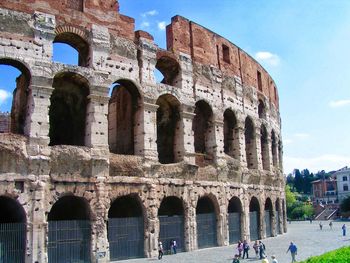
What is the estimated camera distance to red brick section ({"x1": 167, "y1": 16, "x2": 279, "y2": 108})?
18.4 m

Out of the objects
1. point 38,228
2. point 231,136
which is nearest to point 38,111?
point 38,228

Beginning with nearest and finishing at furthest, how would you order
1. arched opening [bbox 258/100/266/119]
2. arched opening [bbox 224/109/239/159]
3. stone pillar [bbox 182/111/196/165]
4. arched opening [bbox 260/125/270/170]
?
1. stone pillar [bbox 182/111/196/165]
2. arched opening [bbox 224/109/239/159]
3. arched opening [bbox 260/125/270/170]
4. arched opening [bbox 258/100/266/119]

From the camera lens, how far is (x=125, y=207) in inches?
664

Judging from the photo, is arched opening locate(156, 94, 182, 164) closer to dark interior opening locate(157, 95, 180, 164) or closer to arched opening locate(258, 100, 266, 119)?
dark interior opening locate(157, 95, 180, 164)

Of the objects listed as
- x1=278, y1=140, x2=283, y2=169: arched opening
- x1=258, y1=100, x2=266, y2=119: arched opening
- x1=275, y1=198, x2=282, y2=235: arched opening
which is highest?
x1=258, y1=100, x2=266, y2=119: arched opening

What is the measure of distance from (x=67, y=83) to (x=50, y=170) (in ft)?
15.0

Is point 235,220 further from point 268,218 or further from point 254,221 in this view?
point 268,218

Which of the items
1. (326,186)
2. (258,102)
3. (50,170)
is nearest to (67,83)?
(50,170)

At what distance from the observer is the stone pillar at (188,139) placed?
17.5 meters

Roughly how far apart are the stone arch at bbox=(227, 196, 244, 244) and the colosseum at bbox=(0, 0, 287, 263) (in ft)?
0.18

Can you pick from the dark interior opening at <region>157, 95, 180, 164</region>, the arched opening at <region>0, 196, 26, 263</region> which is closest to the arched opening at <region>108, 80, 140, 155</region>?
the dark interior opening at <region>157, 95, 180, 164</region>

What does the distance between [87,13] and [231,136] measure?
9689 mm

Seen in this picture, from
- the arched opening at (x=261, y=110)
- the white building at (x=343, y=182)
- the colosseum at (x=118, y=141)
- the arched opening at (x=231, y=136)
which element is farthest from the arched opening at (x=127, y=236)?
the white building at (x=343, y=182)

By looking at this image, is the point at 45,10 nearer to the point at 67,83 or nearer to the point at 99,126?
the point at 67,83
